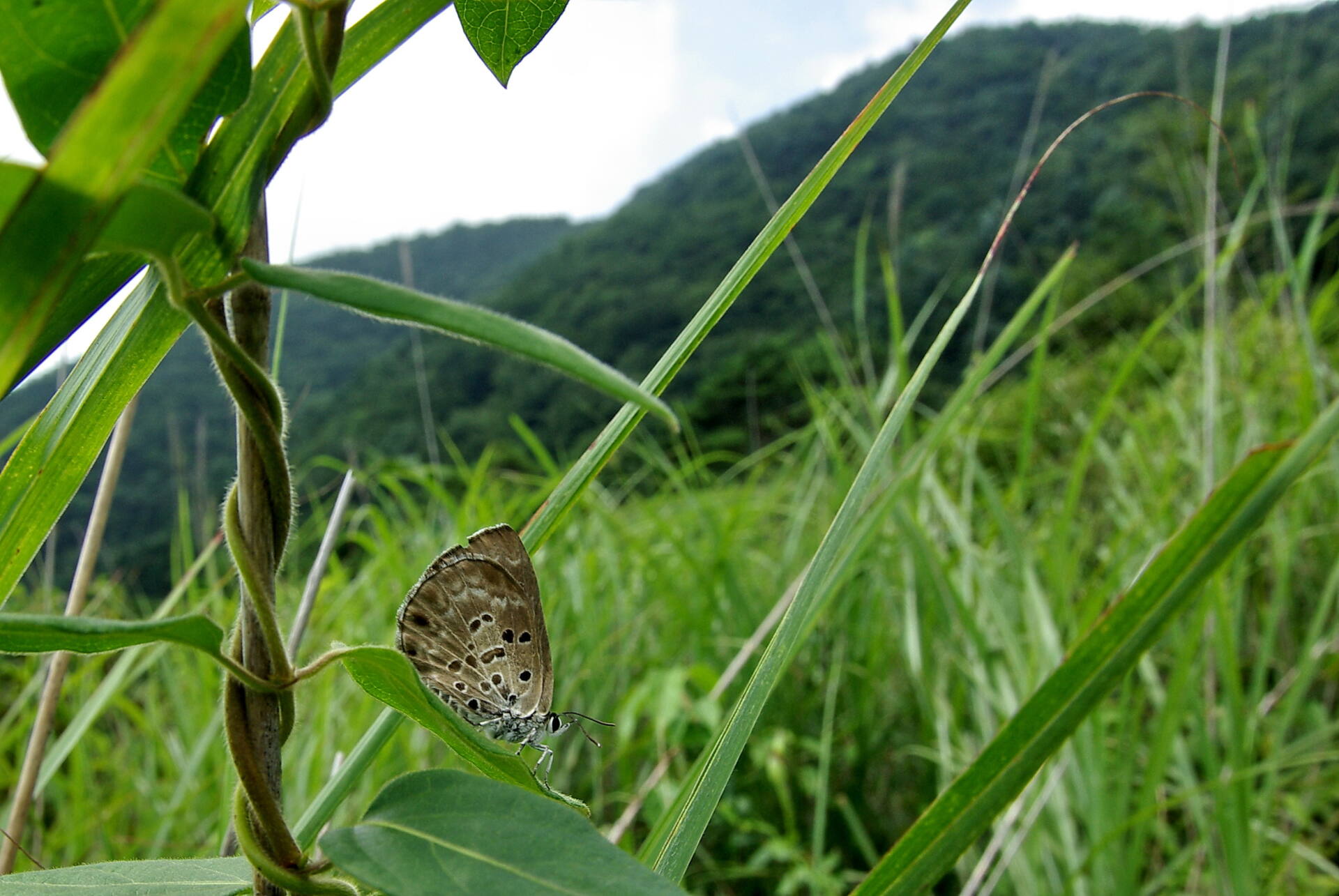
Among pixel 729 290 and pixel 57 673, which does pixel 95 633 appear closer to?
pixel 729 290

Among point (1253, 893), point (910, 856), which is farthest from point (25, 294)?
point (1253, 893)

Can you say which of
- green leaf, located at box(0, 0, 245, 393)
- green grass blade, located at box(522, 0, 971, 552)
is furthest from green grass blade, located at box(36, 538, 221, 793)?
green leaf, located at box(0, 0, 245, 393)

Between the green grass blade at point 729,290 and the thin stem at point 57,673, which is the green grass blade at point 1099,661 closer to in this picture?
the green grass blade at point 729,290

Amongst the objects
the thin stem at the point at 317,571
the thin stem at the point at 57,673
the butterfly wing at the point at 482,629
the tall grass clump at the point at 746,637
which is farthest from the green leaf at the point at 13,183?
the thin stem at the point at 57,673

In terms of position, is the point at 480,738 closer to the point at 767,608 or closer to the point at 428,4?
the point at 428,4

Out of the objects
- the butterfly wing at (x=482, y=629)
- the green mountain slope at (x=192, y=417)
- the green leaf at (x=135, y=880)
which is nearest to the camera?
the green leaf at (x=135, y=880)

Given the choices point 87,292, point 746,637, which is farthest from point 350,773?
point 746,637
